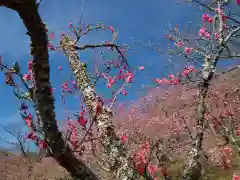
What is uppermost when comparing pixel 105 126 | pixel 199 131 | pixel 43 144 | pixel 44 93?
pixel 199 131

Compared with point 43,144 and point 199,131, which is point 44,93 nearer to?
point 43,144

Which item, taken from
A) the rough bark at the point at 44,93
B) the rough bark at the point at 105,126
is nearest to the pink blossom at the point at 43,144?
the rough bark at the point at 44,93

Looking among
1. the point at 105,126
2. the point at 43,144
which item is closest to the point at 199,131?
the point at 105,126

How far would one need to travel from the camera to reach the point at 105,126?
6109 millimetres

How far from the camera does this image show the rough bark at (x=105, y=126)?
5469 millimetres

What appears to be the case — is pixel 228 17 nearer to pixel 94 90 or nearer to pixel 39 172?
pixel 94 90

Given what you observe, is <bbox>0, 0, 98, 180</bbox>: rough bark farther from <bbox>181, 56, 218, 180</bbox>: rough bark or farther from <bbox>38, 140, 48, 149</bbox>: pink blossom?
<bbox>181, 56, 218, 180</bbox>: rough bark

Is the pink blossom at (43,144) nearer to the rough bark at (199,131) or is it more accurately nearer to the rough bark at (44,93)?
the rough bark at (44,93)

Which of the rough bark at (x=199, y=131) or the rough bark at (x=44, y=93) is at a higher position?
the rough bark at (x=199, y=131)

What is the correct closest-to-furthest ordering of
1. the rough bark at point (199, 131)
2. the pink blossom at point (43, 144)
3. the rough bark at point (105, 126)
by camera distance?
1. the pink blossom at point (43, 144)
2. the rough bark at point (105, 126)
3. the rough bark at point (199, 131)

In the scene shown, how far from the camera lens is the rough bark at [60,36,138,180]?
5469 mm

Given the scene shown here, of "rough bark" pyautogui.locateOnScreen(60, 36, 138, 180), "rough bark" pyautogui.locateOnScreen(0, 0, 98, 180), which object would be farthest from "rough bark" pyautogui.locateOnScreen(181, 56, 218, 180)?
"rough bark" pyautogui.locateOnScreen(0, 0, 98, 180)

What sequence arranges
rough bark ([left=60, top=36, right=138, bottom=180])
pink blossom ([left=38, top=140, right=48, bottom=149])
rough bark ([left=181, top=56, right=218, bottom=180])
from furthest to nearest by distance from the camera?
1. rough bark ([left=181, top=56, right=218, bottom=180])
2. rough bark ([left=60, top=36, right=138, bottom=180])
3. pink blossom ([left=38, top=140, right=48, bottom=149])

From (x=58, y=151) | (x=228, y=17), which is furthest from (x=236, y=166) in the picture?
(x=58, y=151)
